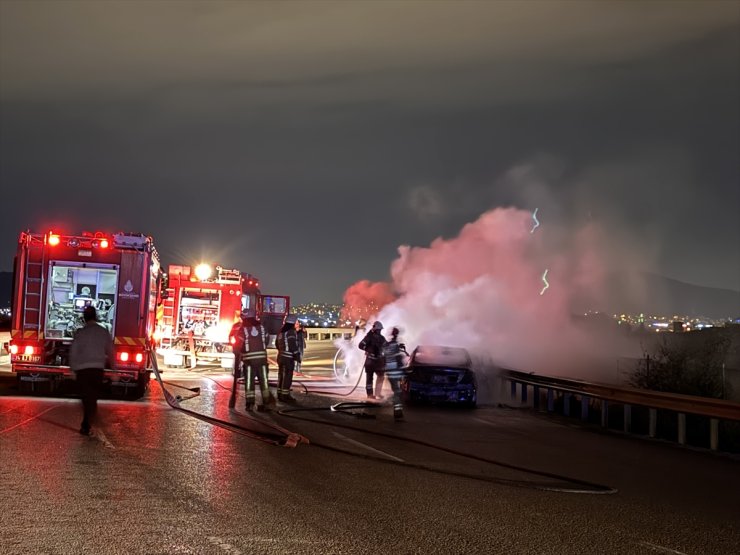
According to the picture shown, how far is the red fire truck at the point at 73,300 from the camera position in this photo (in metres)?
15.9

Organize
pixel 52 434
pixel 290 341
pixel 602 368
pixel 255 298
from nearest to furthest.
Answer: pixel 52 434, pixel 290 341, pixel 255 298, pixel 602 368

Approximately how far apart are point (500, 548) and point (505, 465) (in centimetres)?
387

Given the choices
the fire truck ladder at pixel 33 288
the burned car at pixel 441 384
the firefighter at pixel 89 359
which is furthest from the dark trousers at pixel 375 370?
the firefighter at pixel 89 359

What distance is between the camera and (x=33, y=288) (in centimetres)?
1603

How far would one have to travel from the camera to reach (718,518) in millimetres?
7477

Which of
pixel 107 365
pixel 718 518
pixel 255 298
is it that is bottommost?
pixel 718 518

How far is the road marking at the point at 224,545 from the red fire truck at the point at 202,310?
20.8 m

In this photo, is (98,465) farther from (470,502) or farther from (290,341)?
(290,341)

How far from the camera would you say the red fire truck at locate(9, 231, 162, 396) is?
627 inches

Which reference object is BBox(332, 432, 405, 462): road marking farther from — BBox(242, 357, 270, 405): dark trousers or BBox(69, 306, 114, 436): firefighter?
BBox(69, 306, 114, 436): firefighter

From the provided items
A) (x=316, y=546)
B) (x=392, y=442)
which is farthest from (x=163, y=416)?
(x=316, y=546)

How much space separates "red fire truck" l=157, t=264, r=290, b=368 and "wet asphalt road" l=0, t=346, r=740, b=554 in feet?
44.9

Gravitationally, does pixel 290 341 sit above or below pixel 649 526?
above

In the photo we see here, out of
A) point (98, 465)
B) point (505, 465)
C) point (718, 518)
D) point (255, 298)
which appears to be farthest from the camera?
point (255, 298)
